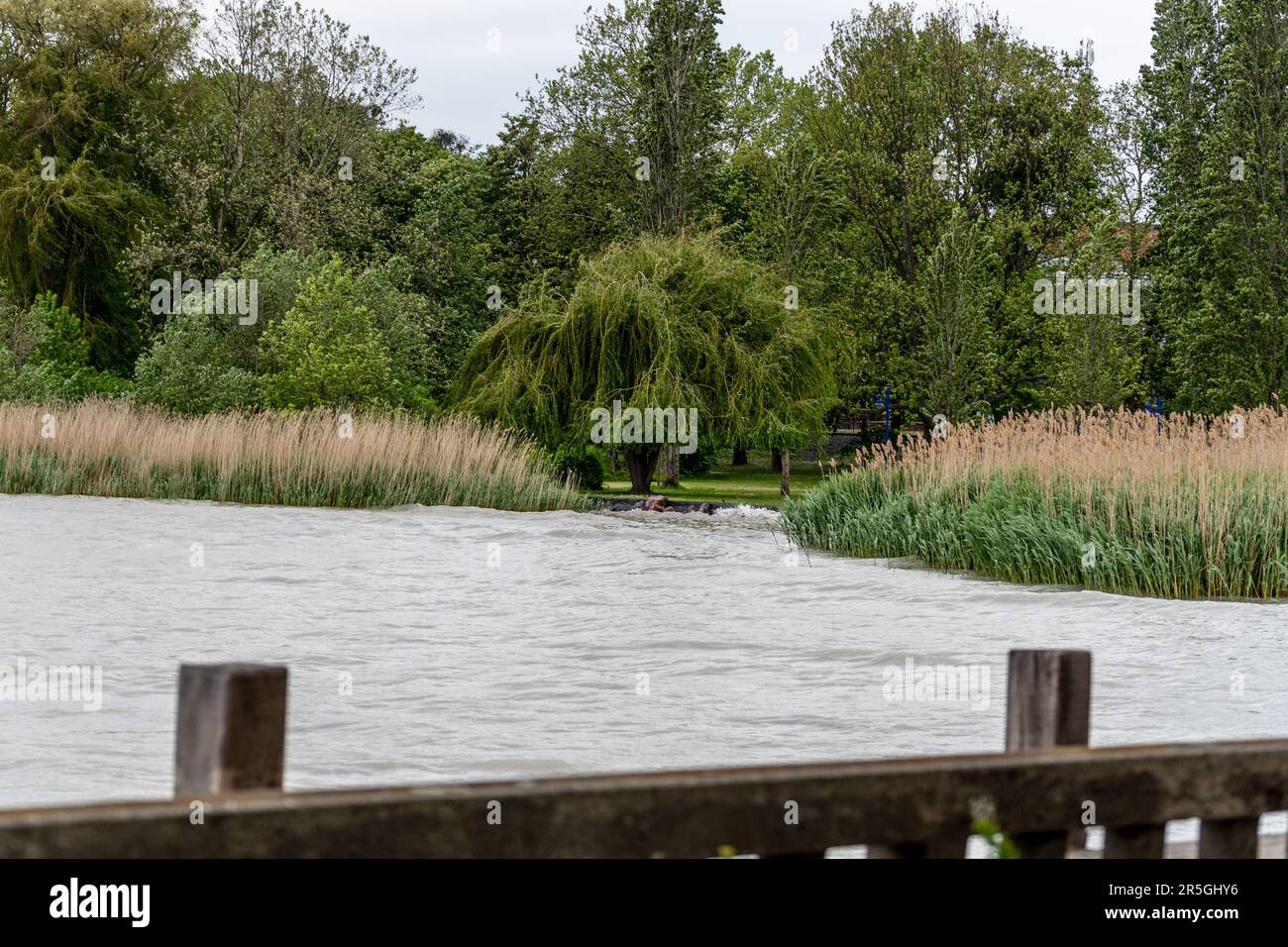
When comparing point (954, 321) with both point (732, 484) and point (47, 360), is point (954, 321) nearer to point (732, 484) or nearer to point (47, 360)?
point (732, 484)

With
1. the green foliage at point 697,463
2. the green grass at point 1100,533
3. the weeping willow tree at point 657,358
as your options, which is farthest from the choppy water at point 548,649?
the green foliage at point 697,463

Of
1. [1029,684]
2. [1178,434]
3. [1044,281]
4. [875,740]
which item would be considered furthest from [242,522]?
[1044,281]

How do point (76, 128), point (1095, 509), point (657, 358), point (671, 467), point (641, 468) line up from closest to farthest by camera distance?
point (1095, 509) → point (657, 358) → point (641, 468) → point (671, 467) → point (76, 128)

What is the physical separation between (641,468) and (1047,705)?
28816mm

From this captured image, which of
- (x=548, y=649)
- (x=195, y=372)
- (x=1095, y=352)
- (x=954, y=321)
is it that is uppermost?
(x=954, y=321)

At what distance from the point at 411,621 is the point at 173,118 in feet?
123

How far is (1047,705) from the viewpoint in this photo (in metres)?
3.55

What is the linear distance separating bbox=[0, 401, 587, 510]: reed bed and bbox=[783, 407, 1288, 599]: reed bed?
7607 millimetres

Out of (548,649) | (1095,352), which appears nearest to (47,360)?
(1095,352)

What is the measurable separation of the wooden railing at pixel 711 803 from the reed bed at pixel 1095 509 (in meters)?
13.0

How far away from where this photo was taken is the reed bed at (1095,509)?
16047mm

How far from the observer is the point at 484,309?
4575 cm

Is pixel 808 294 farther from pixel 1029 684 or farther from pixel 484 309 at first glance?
pixel 1029 684

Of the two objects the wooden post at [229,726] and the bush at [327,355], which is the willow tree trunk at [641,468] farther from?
the wooden post at [229,726]
